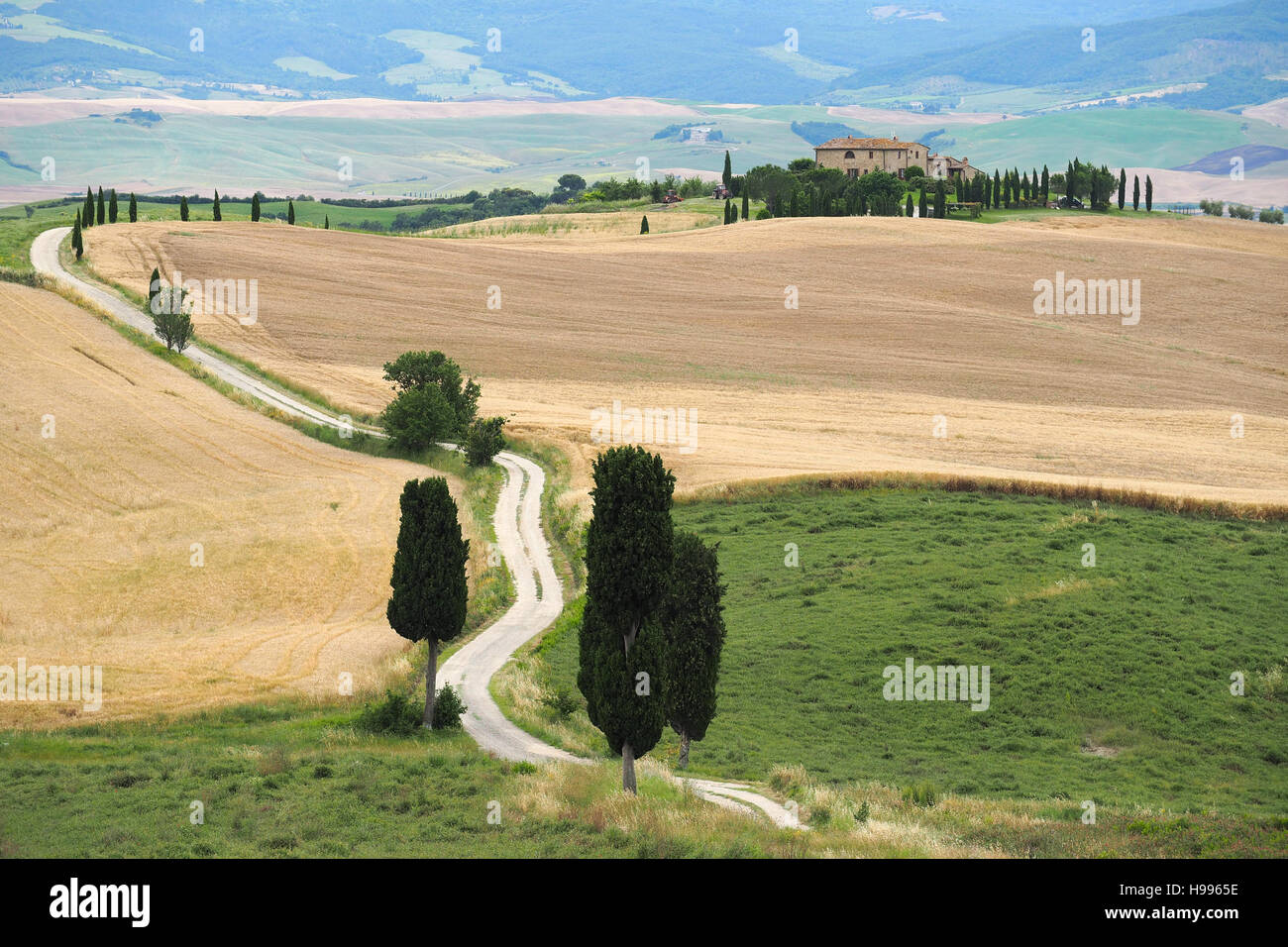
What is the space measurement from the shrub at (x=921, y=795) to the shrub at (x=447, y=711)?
11.8m

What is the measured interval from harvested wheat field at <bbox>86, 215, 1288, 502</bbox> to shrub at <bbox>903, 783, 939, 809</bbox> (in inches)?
1140

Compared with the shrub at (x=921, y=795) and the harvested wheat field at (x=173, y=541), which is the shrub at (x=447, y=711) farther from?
the shrub at (x=921, y=795)

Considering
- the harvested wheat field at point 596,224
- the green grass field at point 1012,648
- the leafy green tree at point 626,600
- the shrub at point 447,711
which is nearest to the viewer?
the leafy green tree at point 626,600

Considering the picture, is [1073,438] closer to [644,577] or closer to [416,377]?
[416,377]

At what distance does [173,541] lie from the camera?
47.7 meters

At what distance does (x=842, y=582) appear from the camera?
44156 millimetres

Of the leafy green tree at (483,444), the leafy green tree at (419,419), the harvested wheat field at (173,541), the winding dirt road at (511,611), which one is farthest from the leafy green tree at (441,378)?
the harvested wheat field at (173,541)

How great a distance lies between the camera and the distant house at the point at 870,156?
168750mm

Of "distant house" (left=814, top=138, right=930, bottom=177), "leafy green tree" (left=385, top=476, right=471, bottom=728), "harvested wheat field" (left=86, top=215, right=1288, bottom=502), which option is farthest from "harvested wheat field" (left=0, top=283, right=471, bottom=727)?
"distant house" (left=814, top=138, right=930, bottom=177)

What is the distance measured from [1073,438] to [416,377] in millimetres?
34922

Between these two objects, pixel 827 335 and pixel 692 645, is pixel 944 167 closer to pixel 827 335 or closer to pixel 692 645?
pixel 827 335

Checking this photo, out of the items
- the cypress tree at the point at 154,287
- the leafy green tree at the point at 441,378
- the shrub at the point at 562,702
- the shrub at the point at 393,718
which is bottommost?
the shrub at the point at 562,702

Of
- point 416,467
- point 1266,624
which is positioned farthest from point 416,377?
point 1266,624

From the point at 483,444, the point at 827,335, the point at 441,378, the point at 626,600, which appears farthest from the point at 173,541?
the point at 827,335
